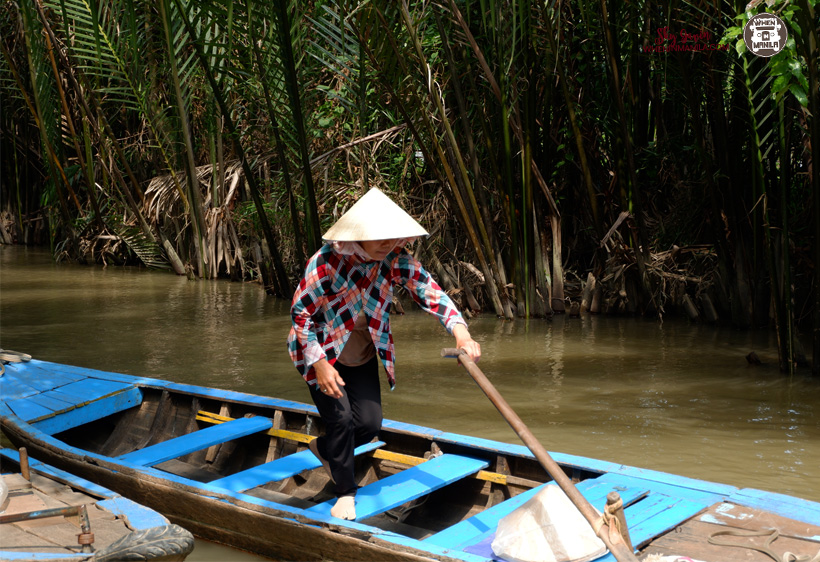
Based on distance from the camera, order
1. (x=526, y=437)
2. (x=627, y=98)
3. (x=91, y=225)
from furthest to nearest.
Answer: (x=91, y=225) < (x=627, y=98) < (x=526, y=437)

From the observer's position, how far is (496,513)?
3.12m

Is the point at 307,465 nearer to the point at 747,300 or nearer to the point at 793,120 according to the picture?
the point at 793,120

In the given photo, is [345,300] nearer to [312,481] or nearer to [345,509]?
[345,509]

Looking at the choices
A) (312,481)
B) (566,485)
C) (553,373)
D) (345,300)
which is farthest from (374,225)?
(553,373)

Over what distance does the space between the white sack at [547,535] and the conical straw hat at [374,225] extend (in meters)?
0.95

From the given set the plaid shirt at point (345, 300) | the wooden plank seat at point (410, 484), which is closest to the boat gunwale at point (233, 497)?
the wooden plank seat at point (410, 484)

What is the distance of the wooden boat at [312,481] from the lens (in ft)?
9.38

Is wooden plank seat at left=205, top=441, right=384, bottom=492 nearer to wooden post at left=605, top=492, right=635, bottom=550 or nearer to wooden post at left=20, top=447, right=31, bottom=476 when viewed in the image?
wooden post at left=20, top=447, right=31, bottom=476

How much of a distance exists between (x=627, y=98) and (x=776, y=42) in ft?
9.81

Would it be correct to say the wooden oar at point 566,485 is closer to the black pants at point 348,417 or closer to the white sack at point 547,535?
the white sack at point 547,535

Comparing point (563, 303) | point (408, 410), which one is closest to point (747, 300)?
point (563, 303)

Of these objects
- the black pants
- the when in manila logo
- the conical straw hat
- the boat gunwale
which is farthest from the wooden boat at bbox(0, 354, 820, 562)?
the when in manila logo

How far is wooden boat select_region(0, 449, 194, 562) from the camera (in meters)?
2.61

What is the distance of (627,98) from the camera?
7840mm
